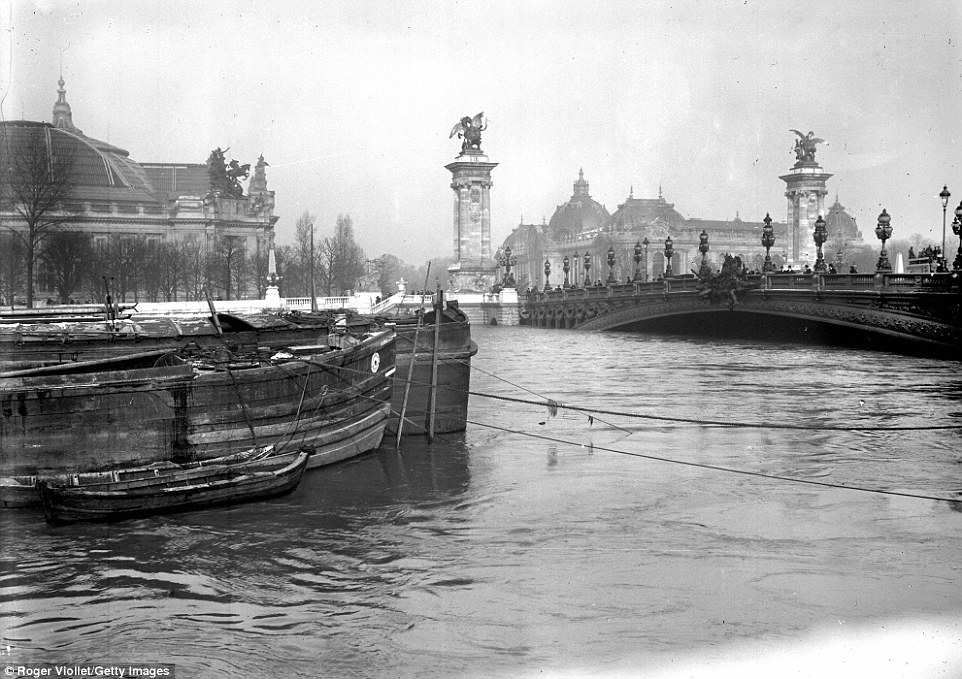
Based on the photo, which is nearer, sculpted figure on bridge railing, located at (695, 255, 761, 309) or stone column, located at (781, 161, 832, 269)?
sculpted figure on bridge railing, located at (695, 255, 761, 309)

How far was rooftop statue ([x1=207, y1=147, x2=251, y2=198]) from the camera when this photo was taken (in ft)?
381

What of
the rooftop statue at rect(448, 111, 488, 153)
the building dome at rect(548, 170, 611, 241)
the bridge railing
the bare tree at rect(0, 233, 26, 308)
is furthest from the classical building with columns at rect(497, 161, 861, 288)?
the bare tree at rect(0, 233, 26, 308)

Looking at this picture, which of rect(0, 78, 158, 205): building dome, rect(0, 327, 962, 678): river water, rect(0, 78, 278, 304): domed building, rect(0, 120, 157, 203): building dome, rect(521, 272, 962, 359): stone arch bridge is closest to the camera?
rect(0, 327, 962, 678): river water

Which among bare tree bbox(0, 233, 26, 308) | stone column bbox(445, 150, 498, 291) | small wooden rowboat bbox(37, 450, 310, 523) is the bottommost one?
small wooden rowboat bbox(37, 450, 310, 523)

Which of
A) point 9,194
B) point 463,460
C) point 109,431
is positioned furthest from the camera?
point 9,194

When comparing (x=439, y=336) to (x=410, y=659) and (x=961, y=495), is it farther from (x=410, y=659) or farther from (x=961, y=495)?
(x=410, y=659)

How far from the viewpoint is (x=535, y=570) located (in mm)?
13398

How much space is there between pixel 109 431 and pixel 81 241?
2076 inches

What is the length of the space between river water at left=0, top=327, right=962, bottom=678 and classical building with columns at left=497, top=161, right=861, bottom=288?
114 m

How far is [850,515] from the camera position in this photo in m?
16.3

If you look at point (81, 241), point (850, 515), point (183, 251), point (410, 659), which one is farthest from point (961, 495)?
point (183, 251)

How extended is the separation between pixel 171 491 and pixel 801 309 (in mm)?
43004

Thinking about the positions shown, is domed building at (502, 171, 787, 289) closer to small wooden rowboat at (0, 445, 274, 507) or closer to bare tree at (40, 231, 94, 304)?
bare tree at (40, 231, 94, 304)

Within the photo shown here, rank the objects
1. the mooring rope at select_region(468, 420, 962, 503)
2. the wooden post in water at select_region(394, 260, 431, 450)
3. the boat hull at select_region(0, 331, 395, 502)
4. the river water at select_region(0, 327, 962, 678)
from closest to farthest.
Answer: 1. the river water at select_region(0, 327, 962, 678)
2. the boat hull at select_region(0, 331, 395, 502)
3. the mooring rope at select_region(468, 420, 962, 503)
4. the wooden post in water at select_region(394, 260, 431, 450)
